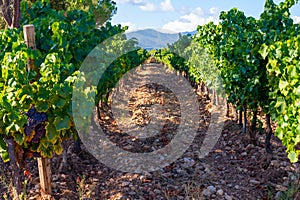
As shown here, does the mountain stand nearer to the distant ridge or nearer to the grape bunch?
the distant ridge

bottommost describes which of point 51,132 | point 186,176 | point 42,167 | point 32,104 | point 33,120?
point 186,176

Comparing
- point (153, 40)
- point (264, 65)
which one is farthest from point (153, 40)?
point (264, 65)

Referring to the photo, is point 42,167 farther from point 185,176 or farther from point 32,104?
point 185,176

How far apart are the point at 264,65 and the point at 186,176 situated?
2.09m

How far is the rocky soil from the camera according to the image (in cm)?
429

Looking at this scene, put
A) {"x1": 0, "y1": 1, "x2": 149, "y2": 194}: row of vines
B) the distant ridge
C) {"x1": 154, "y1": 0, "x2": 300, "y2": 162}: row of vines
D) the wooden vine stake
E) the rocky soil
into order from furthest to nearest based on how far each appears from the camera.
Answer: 1. the distant ridge
2. the rocky soil
3. {"x1": 154, "y1": 0, "x2": 300, "y2": 162}: row of vines
4. the wooden vine stake
5. {"x1": 0, "y1": 1, "x2": 149, "y2": 194}: row of vines

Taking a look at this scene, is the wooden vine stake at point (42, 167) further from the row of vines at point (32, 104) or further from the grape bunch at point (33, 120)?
the grape bunch at point (33, 120)

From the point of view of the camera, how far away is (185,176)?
Answer: 16.1ft

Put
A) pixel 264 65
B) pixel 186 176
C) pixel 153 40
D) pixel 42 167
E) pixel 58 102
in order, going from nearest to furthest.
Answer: pixel 58 102
pixel 42 167
pixel 186 176
pixel 264 65
pixel 153 40

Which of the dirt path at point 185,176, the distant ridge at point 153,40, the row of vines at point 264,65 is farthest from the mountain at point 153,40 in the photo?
the dirt path at point 185,176

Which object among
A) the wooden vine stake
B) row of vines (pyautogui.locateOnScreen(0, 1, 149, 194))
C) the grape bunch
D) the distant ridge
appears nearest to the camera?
row of vines (pyautogui.locateOnScreen(0, 1, 149, 194))

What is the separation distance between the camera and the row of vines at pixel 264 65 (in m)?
3.89

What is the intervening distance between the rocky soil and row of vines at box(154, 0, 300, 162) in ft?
1.28

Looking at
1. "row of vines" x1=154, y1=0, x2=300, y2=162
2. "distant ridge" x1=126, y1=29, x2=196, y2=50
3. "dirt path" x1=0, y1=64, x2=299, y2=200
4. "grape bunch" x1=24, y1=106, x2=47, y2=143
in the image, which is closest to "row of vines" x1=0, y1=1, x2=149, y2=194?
"grape bunch" x1=24, y1=106, x2=47, y2=143
